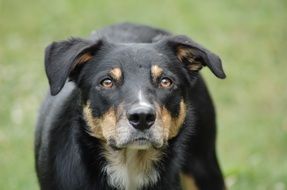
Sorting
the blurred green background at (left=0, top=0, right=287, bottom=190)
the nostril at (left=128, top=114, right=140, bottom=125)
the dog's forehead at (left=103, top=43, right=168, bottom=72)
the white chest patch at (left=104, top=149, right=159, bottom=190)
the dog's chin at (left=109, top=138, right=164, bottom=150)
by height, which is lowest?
the blurred green background at (left=0, top=0, right=287, bottom=190)

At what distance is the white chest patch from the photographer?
6070 millimetres

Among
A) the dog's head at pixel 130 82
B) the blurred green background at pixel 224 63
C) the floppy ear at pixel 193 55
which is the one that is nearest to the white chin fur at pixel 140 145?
the dog's head at pixel 130 82

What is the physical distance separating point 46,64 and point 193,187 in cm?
236

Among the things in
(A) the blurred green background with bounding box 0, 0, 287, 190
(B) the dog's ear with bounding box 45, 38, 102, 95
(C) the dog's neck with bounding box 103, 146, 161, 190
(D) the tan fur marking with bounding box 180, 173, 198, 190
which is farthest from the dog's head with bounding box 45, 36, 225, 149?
(A) the blurred green background with bounding box 0, 0, 287, 190

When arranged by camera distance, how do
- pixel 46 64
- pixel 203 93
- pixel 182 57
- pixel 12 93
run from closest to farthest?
pixel 46 64, pixel 182 57, pixel 203 93, pixel 12 93

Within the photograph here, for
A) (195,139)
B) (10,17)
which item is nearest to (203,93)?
(195,139)

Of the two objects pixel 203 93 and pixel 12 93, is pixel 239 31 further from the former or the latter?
pixel 203 93

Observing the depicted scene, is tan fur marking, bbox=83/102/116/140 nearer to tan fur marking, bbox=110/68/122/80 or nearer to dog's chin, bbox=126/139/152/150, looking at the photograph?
dog's chin, bbox=126/139/152/150

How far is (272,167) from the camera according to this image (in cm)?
928

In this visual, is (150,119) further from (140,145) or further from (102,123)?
(102,123)

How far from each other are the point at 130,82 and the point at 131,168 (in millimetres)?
776

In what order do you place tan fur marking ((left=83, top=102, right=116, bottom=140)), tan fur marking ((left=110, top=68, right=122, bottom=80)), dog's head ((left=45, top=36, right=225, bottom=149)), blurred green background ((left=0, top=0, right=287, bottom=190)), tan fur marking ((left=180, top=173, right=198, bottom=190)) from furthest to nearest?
blurred green background ((left=0, top=0, right=287, bottom=190)) → tan fur marking ((left=180, top=173, right=198, bottom=190)) → tan fur marking ((left=110, top=68, right=122, bottom=80)) → tan fur marking ((left=83, top=102, right=116, bottom=140)) → dog's head ((left=45, top=36, right=225, bottom=149))

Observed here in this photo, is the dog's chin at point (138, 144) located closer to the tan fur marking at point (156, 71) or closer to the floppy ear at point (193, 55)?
the tan fur marking at point (156, 71)

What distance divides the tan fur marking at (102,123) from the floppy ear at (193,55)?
88 centimetres
